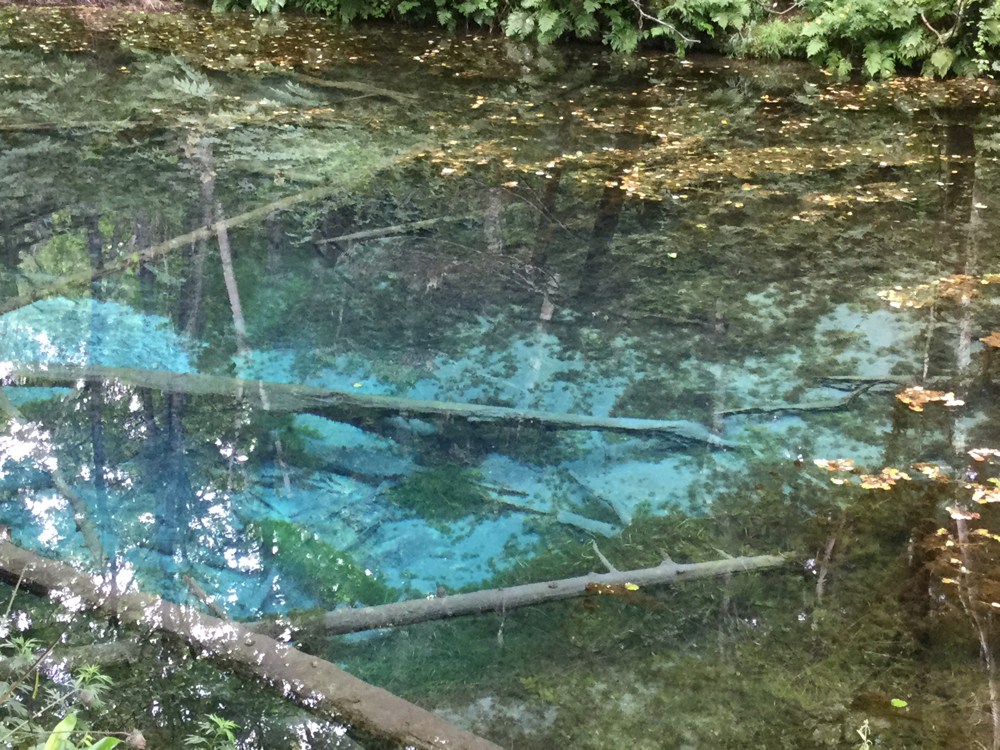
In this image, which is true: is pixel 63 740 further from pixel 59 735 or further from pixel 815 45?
pixel 815 45

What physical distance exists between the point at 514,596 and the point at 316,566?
0.86m

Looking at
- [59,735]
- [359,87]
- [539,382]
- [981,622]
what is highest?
[359,87]

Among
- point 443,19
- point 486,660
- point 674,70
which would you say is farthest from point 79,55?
point 486,660

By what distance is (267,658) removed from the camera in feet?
8.43

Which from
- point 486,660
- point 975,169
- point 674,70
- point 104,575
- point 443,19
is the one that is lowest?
point 486,660

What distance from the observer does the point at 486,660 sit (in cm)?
293

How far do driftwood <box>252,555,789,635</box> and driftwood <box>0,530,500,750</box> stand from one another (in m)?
0.28

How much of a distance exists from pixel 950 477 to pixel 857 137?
5.77 m

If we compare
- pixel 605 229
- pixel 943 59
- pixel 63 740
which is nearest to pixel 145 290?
pixel 605 229

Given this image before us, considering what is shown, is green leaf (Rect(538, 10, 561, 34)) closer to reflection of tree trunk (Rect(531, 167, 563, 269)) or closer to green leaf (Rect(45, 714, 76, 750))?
reflection of tree trunk (Rect(531, 167, 563, 269))

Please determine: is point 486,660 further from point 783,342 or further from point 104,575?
point 783,342

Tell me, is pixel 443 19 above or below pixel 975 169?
above

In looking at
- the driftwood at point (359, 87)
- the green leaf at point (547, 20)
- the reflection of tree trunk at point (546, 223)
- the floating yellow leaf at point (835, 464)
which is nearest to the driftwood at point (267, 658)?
the floating yellow leaf at point (835, 464)

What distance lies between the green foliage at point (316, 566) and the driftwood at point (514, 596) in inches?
7.2
